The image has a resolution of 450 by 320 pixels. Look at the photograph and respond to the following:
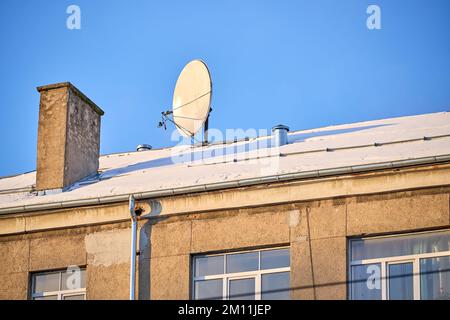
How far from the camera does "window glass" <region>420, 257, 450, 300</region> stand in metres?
19.6

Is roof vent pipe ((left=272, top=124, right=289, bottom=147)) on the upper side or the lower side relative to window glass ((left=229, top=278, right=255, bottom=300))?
upper

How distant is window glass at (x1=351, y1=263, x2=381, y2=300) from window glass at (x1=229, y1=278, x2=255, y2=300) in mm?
1895

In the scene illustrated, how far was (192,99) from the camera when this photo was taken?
27688 millimetres

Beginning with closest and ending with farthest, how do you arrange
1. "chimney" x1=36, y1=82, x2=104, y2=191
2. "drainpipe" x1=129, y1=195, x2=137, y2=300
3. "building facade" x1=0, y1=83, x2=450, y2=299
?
"building facade" x1=0, y1=83, x2=450, y2=299
"drainpipe" x1=129, y1=195, x2=137, y2=300
"chimney" x1=36, y1=82, x2=104, y2=191

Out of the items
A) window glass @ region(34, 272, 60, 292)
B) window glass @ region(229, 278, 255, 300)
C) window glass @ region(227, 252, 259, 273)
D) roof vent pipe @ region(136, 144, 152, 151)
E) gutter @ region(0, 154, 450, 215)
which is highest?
roof vent pipe @ region(136, 144, 152, 151)

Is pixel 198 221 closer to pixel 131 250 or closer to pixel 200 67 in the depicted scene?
pixel 131 250

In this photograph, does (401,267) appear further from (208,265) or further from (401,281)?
(208,265)

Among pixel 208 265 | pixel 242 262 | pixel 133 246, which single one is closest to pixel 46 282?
pixel 133 246

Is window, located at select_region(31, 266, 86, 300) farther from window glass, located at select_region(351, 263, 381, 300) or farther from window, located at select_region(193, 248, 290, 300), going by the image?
→ window glass, located at select_region(351, 263, 381, 300)

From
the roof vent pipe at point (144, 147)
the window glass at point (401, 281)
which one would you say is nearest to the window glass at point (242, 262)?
the window glass at point (401, 281)

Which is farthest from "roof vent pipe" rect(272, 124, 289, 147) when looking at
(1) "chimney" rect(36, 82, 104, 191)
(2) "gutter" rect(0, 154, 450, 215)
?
(1) "chimney" rect(36, 82, 104, 191)

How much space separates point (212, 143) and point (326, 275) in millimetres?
7176

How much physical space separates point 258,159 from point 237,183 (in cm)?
197

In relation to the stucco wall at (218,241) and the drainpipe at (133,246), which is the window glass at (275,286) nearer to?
the stucco wall at (218,241)
